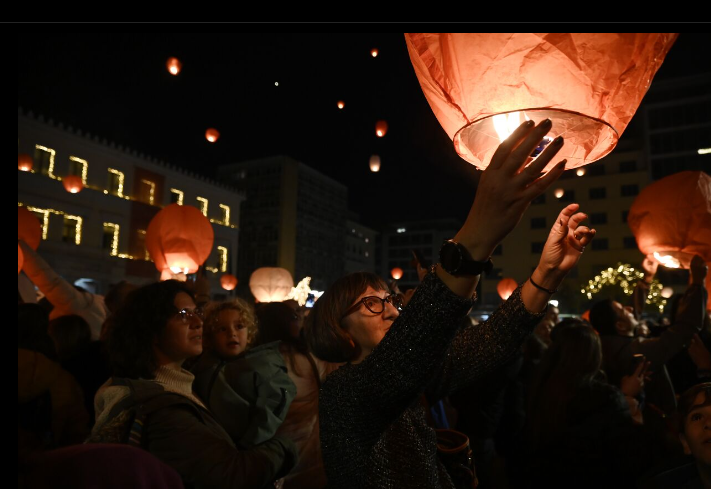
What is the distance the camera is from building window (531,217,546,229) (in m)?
43.2

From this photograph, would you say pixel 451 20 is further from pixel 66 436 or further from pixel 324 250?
pixel 324 250

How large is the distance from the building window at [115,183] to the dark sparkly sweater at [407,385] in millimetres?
27480

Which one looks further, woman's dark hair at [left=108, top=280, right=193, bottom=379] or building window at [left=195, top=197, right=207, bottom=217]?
building window at [left=195, top=197, right=207, bottom=217]

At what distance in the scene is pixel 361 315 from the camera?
6.31 feet

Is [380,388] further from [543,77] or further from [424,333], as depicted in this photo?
[543,77]

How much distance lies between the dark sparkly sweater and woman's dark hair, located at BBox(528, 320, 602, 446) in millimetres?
1579

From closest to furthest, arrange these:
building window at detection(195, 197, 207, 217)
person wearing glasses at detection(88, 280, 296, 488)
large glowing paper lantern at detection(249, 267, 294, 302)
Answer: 1. person wearing glasses at detection(88, 280, 296, 488)
2. large glowing paper lantern at detection(249, 267, 294, 302)
3. building window at detection(195, 197, 207, 217)

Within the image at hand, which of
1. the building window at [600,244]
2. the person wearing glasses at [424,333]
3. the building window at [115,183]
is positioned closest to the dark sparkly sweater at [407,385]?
the person wearing glasses at [424,333]

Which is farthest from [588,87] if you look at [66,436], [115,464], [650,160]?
[650,160]

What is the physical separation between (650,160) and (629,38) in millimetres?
49175

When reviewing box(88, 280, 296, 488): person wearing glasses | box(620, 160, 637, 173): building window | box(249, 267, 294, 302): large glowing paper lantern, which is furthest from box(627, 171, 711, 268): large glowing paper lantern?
box(620, 160, 637, 173): building window

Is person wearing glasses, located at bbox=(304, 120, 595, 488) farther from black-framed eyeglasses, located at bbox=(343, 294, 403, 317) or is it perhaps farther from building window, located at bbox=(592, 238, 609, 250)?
building window, located at bbox=(592, 238, 609, 250)

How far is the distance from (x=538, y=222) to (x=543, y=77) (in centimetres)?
4557

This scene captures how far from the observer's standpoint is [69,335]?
3721 mm
